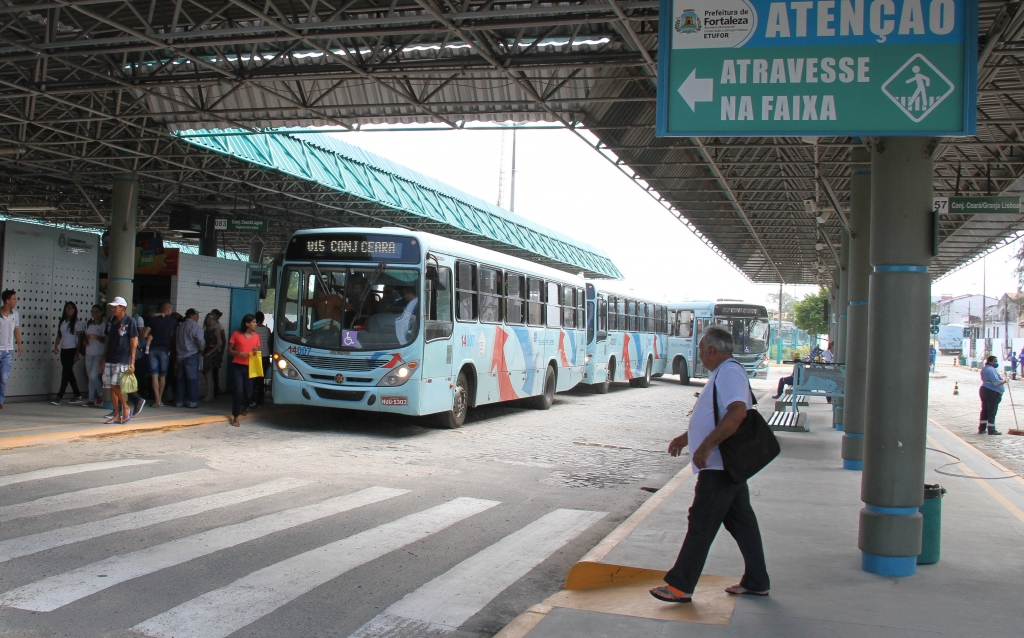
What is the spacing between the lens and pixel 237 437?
13180mm

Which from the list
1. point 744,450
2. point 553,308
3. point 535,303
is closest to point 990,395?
point 553,308

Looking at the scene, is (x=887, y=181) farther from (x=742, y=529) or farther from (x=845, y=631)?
(x=845, y=631)

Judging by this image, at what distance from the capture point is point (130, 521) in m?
7.42

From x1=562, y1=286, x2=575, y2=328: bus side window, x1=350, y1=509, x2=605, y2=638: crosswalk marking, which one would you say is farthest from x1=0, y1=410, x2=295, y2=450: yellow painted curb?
x1=562, y1=286, x2=575, y2=328: bus side window

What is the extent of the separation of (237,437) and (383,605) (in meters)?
8.28

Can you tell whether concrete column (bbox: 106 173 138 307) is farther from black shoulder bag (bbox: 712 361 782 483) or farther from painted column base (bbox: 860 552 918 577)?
painted column base (bbox: 860 552 918 577)

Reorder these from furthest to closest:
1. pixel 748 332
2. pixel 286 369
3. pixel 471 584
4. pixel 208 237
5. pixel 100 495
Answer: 1. pixel 748 332
2. pixel 208 237
3. pixel 286 369
4. pixel 100 495
5. pixel 471 584

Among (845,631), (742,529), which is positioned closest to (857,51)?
(742,529)

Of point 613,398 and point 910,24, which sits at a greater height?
point 910,24

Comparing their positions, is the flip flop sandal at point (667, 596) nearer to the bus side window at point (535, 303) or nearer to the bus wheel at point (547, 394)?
the bus side window at point (535, 303)

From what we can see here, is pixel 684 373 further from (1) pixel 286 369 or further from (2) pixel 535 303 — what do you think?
(1) pixel 286 369

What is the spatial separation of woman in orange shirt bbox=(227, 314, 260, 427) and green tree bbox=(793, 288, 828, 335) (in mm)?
76312

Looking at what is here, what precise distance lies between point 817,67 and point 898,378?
7.44ft

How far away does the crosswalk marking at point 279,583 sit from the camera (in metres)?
5.00
